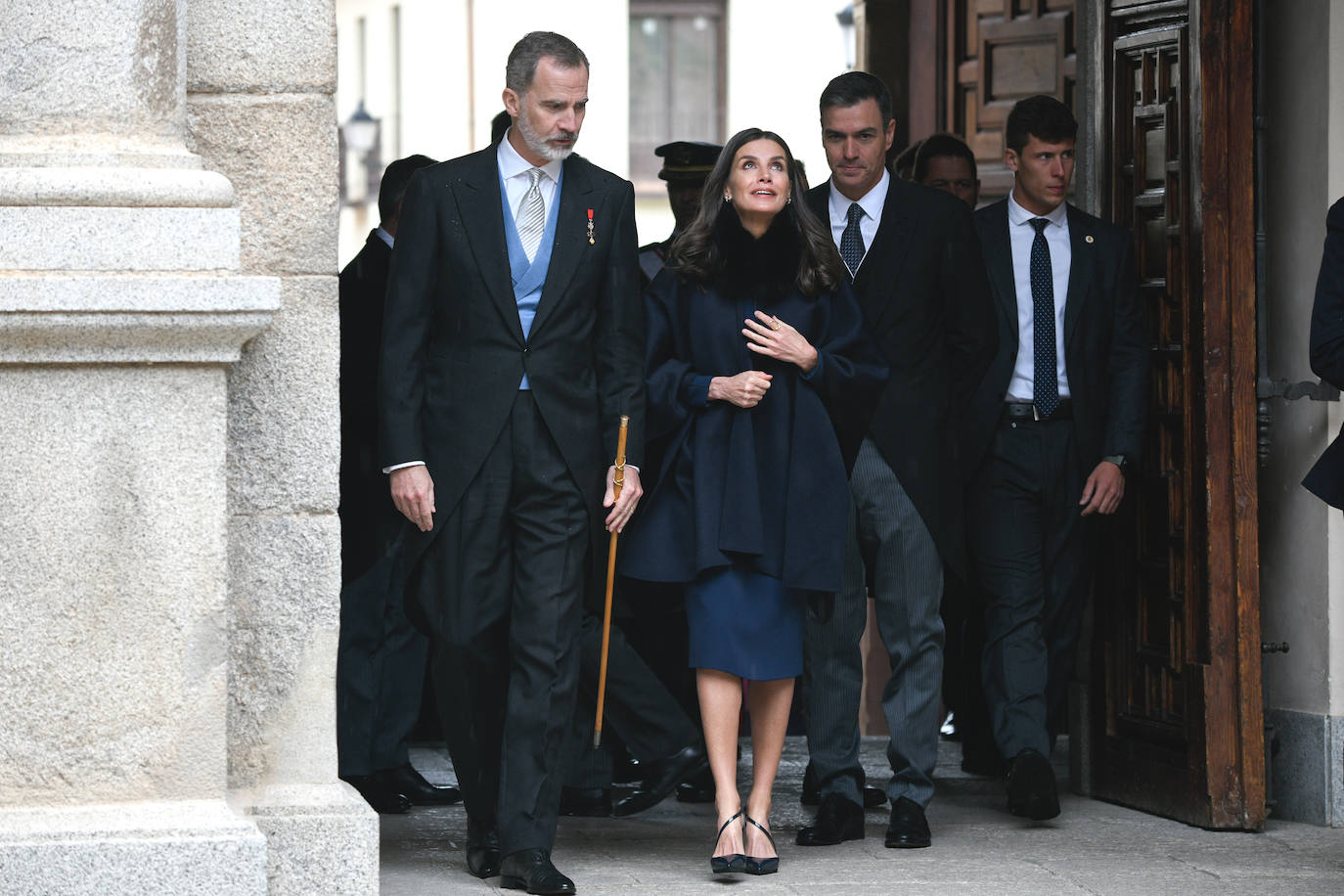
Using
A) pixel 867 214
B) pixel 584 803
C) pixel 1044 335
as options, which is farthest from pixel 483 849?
pixel 1044 335

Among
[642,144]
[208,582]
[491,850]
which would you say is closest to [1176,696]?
[491,850]

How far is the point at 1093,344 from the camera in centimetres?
684

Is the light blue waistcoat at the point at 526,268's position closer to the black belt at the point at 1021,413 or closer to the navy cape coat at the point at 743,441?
the navy cape coat at the point at 743,441

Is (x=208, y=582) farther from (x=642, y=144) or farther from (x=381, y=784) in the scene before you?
(x=642, y=144)

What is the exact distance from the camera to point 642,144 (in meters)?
31.3

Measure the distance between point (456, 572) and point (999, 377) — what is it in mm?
1871

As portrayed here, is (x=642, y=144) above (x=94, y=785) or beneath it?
above

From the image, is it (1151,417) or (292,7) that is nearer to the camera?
(292,7)

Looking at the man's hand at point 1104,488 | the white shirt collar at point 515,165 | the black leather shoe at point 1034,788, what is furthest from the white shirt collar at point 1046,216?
the white shirt collar at point 515,165

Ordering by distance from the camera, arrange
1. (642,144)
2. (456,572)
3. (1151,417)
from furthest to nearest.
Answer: (642,144)
(1151,417)
(456,572)

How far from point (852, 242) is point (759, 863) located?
1.75 m

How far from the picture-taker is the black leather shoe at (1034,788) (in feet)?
21.7

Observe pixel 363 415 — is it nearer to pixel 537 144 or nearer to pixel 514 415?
pixel 514 415

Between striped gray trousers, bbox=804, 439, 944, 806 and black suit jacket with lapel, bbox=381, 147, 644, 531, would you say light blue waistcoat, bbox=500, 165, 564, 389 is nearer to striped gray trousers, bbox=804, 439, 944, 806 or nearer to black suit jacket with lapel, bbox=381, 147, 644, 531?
black suit jacket with lapel, bbox=381, 147, 644, 531
